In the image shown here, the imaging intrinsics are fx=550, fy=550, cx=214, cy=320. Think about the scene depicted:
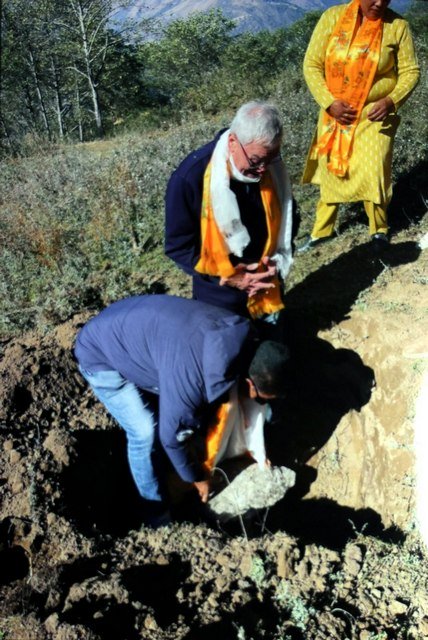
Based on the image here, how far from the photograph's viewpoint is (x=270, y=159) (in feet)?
8.29

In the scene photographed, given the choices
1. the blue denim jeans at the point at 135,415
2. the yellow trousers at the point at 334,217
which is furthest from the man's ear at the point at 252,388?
the yellow trousers at the point at 334,217

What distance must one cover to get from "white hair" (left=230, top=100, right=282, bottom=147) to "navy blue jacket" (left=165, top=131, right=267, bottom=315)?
0.30 meters

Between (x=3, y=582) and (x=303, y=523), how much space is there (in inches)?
68.9

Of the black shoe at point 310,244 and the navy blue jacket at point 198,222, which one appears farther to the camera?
the black shoe at point 310,244

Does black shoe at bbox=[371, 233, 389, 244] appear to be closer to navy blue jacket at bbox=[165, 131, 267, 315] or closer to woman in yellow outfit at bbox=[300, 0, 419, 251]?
woman in yellow outfit at bbox=[300, 0, 419, 251]

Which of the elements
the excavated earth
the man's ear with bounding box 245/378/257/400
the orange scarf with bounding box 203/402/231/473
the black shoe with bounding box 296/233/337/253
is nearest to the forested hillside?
the black shoe with bounding box 296/233/337/253

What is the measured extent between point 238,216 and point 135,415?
3.74ft

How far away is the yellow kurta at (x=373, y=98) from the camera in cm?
334

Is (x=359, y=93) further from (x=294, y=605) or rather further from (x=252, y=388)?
(x=294, y=605)

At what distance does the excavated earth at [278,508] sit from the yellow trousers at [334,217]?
0.25 m

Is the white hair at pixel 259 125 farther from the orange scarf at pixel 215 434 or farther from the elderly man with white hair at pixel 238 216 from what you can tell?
the orange scarf at pixel 215 434

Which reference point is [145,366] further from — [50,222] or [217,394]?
[50,222]

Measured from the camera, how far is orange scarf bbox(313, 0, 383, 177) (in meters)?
3.32

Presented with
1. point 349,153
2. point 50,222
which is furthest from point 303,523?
point 50,222
